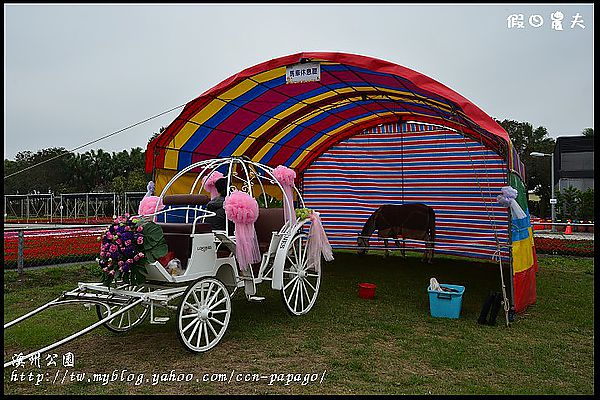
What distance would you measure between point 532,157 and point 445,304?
33.5 meters

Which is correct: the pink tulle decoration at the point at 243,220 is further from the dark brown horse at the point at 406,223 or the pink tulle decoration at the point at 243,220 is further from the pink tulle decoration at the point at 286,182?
the dark brown horse at the point at 406,223

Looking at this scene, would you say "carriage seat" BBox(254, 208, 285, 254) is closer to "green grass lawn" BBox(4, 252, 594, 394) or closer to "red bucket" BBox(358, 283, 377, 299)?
"green grass lawn" BBox(4, 252, 594, 394)

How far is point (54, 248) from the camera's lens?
10.9 m

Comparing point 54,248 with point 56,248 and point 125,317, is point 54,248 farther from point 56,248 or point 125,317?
point 125,317

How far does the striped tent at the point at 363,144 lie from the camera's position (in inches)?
269

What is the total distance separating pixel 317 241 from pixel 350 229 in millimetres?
5567

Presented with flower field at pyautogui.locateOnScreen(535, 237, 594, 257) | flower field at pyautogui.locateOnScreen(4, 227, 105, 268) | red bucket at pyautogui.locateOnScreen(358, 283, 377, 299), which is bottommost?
red bucket at pyautogui.locateOnScreen(358, 283, 377, 299)

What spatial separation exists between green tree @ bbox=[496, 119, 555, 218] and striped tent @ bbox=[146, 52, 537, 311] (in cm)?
2426

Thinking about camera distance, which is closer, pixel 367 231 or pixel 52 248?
pixel 52 248

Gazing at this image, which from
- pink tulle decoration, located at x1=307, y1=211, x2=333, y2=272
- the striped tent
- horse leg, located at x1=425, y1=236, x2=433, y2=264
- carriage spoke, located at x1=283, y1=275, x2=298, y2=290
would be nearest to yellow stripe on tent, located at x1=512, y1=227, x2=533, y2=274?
the striped tent

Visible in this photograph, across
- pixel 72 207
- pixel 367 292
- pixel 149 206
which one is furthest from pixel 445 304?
pixel 72 207

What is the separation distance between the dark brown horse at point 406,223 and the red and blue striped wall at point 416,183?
289 mm

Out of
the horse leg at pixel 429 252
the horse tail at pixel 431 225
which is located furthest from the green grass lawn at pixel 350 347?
the horse leg at pixel 429 252

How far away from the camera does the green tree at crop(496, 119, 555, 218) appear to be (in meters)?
34.3
